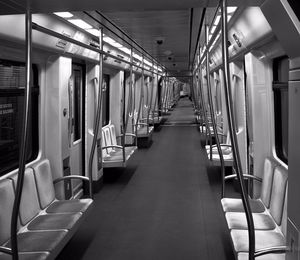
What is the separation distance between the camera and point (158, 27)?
5.21 metres

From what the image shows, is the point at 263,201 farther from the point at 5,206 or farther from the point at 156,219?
the point at 5,206

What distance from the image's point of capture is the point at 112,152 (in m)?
7.80

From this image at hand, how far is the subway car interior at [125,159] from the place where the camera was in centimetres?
219

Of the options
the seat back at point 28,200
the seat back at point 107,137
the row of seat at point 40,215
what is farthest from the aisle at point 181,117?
the seat back at point 28,200

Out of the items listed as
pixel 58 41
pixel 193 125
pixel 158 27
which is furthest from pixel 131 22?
pixel 193 125

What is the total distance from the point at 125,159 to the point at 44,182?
8.60 feet

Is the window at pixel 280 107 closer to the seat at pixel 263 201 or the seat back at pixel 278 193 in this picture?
the seat at pixel 263 201

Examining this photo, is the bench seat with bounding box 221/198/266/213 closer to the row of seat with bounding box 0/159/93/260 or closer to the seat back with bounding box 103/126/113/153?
the row of seat with bounding box 0/159/93/260

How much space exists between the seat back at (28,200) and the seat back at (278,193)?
242 centimetres

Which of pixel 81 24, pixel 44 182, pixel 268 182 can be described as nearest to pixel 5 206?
pixel 44 182

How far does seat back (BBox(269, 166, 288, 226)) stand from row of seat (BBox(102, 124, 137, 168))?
3.06 metres

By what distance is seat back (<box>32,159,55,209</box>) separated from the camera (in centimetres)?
403

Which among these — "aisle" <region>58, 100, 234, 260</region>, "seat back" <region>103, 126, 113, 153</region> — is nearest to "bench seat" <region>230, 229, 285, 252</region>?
"aisle" <region>58, 100, 234, 260</region>

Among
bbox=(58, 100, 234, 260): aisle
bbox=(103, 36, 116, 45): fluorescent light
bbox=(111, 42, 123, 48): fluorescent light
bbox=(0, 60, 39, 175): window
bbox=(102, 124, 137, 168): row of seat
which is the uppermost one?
bbox=(111, 42, 123, 48): fluorescent light
